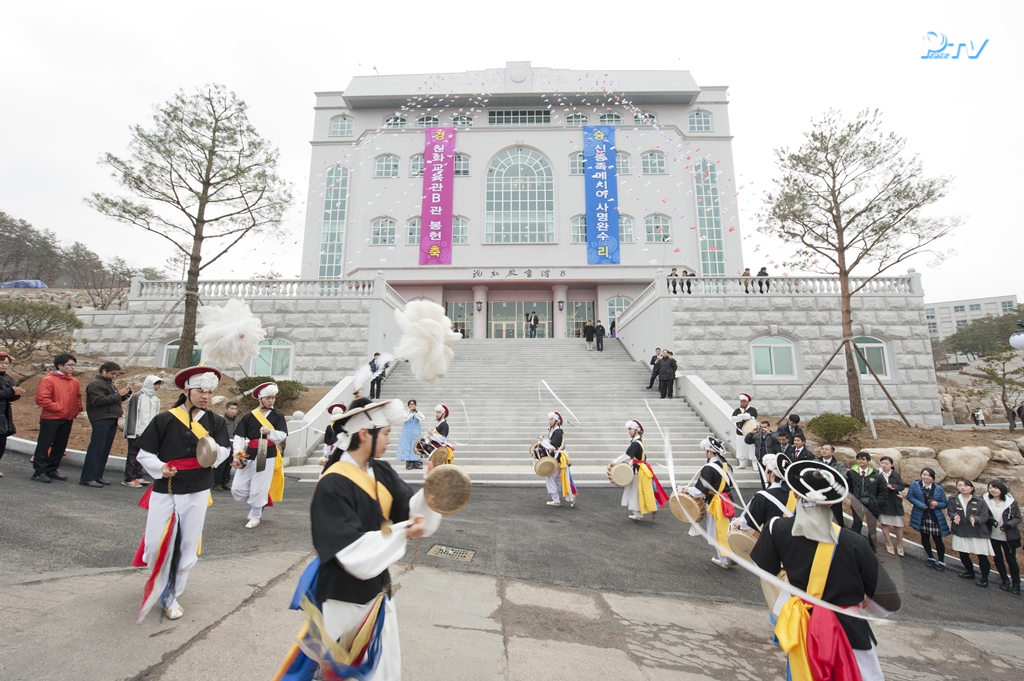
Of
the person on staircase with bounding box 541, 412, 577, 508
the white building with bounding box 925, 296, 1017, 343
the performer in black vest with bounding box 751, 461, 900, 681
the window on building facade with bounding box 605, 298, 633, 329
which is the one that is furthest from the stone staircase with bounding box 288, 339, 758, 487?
the white building with bounding box 925, 296, 1017, 343

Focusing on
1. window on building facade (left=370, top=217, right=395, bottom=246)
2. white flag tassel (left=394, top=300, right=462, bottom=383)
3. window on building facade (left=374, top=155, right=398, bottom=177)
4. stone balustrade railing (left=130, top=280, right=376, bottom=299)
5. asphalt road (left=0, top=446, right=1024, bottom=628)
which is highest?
window on building facade (left=374, top=155, right=398, bottom=177)

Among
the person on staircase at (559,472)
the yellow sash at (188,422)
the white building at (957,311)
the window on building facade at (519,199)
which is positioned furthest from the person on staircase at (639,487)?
the white building at (957,311)

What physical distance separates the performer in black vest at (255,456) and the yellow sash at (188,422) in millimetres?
2132

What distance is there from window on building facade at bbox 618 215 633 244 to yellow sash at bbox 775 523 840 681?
27762 mm

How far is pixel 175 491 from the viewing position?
13.3 feet

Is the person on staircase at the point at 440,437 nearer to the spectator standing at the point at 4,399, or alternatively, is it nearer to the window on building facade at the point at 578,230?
the spectator standing at the point at 4,399

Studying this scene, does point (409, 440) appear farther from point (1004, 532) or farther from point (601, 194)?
point (601, 194)

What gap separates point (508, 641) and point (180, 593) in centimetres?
263

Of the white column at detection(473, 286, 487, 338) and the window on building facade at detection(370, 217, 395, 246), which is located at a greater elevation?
the window on building facade at detection(370, 217, 395, 246)

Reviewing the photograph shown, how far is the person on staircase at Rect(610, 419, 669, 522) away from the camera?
816cm

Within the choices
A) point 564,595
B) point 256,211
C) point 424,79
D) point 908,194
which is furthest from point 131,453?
point 424,79

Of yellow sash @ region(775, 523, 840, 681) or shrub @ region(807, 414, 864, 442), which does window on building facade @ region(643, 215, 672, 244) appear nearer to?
shrub @ region(807, 414, 864, 442)

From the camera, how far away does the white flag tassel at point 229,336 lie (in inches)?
201

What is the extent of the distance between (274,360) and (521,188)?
18407 mm
